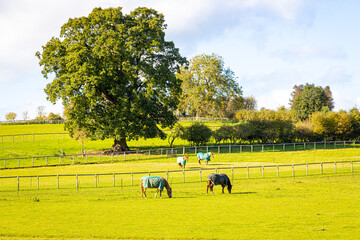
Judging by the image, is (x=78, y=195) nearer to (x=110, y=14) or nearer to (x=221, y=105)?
(x=110, y=14)

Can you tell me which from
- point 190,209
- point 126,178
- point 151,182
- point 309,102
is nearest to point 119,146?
point 126,178

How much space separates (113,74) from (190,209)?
35589mm

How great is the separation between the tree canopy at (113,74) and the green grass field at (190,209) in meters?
16.5

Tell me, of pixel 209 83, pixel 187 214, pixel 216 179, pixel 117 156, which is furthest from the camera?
pixel 209 83

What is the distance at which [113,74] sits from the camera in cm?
5444

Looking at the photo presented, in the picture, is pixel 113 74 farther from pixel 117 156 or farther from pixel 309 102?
pixel 309 102

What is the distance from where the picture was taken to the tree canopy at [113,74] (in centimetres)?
5378

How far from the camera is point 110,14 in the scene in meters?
56.2

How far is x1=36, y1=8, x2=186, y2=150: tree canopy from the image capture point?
176ft

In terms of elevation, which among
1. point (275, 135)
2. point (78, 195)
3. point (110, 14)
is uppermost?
point (110, 14)

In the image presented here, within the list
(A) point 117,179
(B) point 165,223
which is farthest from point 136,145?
(B) point 165,223

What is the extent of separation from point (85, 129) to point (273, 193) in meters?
34.9

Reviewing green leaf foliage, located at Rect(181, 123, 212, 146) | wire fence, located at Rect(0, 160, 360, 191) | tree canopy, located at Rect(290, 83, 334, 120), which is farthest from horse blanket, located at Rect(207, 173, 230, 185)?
tree canopy, located at Rect(290, 83, 334, 120)

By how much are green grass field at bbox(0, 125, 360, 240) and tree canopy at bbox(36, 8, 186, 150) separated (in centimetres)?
1646
